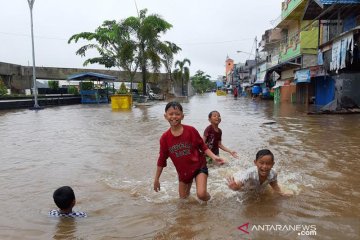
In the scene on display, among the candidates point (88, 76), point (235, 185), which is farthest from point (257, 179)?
point (88, 76)

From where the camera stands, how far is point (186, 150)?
159 inches

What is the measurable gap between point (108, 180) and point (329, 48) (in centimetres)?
1528

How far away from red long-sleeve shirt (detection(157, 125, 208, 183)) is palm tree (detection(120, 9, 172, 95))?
26.5m

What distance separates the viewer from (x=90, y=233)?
3484 mm

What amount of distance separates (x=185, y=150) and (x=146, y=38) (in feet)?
90.6

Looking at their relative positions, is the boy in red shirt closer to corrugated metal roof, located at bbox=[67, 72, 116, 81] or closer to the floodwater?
the floodwater

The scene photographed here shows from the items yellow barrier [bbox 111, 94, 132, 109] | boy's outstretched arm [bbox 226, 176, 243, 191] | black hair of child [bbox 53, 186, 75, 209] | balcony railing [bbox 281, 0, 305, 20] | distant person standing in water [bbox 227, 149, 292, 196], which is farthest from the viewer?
balcony railing [bbox 281, 0, 305, 20]

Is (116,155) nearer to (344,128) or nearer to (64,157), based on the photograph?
(64,157)

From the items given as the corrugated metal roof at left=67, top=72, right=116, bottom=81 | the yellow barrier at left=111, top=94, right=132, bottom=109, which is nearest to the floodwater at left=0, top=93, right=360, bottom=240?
the yellow barrier at left=111, top=94, right=132, bottom=109

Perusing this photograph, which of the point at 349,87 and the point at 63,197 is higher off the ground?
the point at 349,87

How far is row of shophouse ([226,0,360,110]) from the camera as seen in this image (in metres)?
15.6

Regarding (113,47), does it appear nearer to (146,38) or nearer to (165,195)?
(146,38)

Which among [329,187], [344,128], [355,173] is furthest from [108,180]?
[344,128]

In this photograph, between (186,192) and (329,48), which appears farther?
(329,48)
